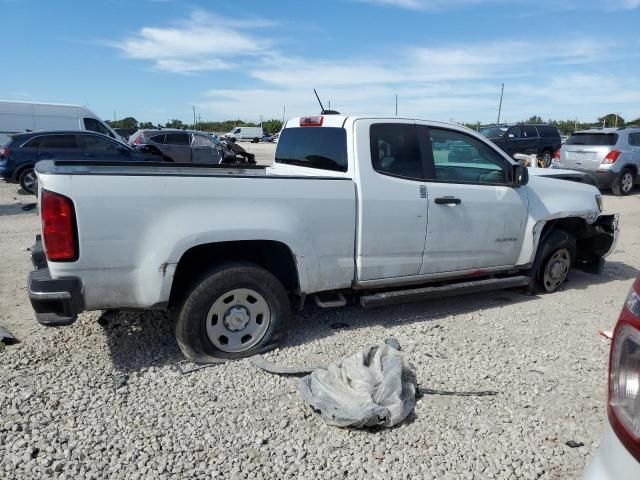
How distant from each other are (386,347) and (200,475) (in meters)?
1.54

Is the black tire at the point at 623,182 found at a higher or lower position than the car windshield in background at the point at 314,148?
lower

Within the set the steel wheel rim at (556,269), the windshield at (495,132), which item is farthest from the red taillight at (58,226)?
the windshield at (495,132)

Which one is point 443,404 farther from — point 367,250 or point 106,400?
point 106,400

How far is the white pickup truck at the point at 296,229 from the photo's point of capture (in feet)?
10.8

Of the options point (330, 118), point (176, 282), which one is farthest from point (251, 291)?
point (330, 118)

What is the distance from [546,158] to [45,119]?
18.1 metres

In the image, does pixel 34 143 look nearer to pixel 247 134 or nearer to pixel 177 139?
pixel 177 139

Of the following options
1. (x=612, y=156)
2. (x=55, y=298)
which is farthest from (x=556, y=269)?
(x=612, y=156)

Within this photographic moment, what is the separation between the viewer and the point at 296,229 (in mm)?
3828

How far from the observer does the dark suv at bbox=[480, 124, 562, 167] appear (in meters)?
19.3

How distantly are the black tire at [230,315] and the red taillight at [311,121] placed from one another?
1582 mm

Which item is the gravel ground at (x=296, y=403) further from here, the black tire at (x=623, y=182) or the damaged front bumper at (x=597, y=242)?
the black tire at (x=623, y=182)

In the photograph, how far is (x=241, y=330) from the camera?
12.9ft

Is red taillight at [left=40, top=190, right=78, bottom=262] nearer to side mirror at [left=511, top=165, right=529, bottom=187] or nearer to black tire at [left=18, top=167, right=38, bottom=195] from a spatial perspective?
side mirror at [left=511, top=165, right=529, bottom=187]
